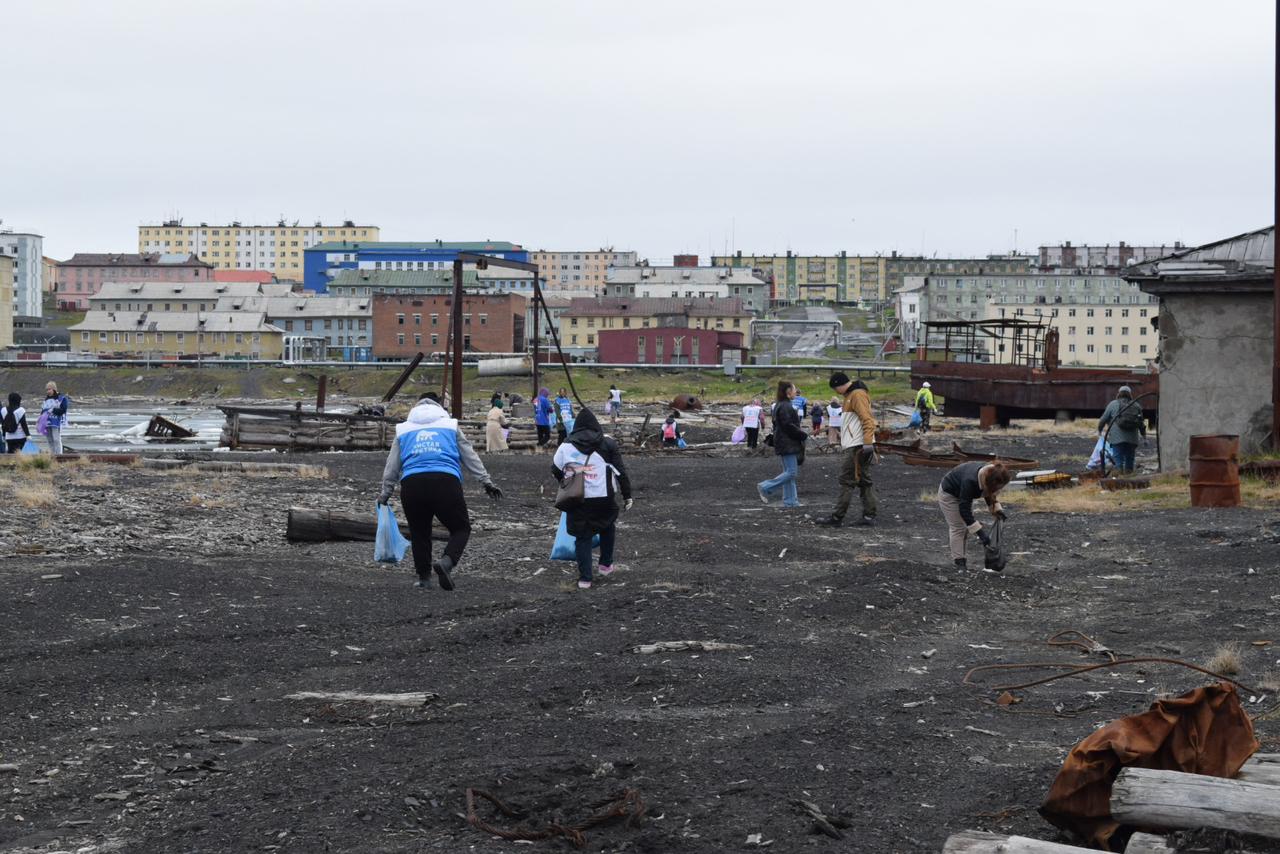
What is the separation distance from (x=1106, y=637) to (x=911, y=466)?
18317 millimetres

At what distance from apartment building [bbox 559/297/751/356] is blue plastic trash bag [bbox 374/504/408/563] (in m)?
103

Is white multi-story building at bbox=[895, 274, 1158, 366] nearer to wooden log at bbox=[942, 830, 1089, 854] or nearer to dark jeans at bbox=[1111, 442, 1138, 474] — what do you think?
dark jeans at bbox=[1111, 442, 1138, 474]

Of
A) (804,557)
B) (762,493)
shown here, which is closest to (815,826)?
(804,557)

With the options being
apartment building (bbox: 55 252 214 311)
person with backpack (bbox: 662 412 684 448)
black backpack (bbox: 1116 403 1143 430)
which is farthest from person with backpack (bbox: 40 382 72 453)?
apartment building (bbox: 55 252 214 311)

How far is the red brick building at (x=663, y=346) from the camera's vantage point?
350 ft

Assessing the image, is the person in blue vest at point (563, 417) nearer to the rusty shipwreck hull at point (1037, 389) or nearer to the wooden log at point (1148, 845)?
the rusty shipwreck hull at point (1037, 389)

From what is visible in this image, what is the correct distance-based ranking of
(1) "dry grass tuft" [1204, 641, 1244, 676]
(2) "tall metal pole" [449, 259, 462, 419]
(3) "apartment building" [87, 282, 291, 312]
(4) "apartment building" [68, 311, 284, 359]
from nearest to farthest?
(1) "dry grass tuft" [1204, 641, 1244, 676] → (2) "tall metal pole" [449, 259, 462, 419] → (4) "apartment building" [68, 311, 284, 359] → (3) "apartment building" [87, 282, 291, 312]

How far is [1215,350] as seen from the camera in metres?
22.8

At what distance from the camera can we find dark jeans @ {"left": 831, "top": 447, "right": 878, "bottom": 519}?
17891mm

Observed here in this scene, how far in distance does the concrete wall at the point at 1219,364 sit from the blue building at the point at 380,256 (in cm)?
14745

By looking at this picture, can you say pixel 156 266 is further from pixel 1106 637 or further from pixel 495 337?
pixel 1106 637

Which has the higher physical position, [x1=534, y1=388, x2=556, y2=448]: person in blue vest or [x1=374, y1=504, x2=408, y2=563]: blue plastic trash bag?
[x1=534, y1=388, x2=556, y2=448]: person in blue vest

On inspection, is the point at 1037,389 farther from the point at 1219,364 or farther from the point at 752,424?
the point at 1219,364

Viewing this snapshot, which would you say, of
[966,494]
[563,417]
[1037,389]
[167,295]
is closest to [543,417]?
[563,417]
